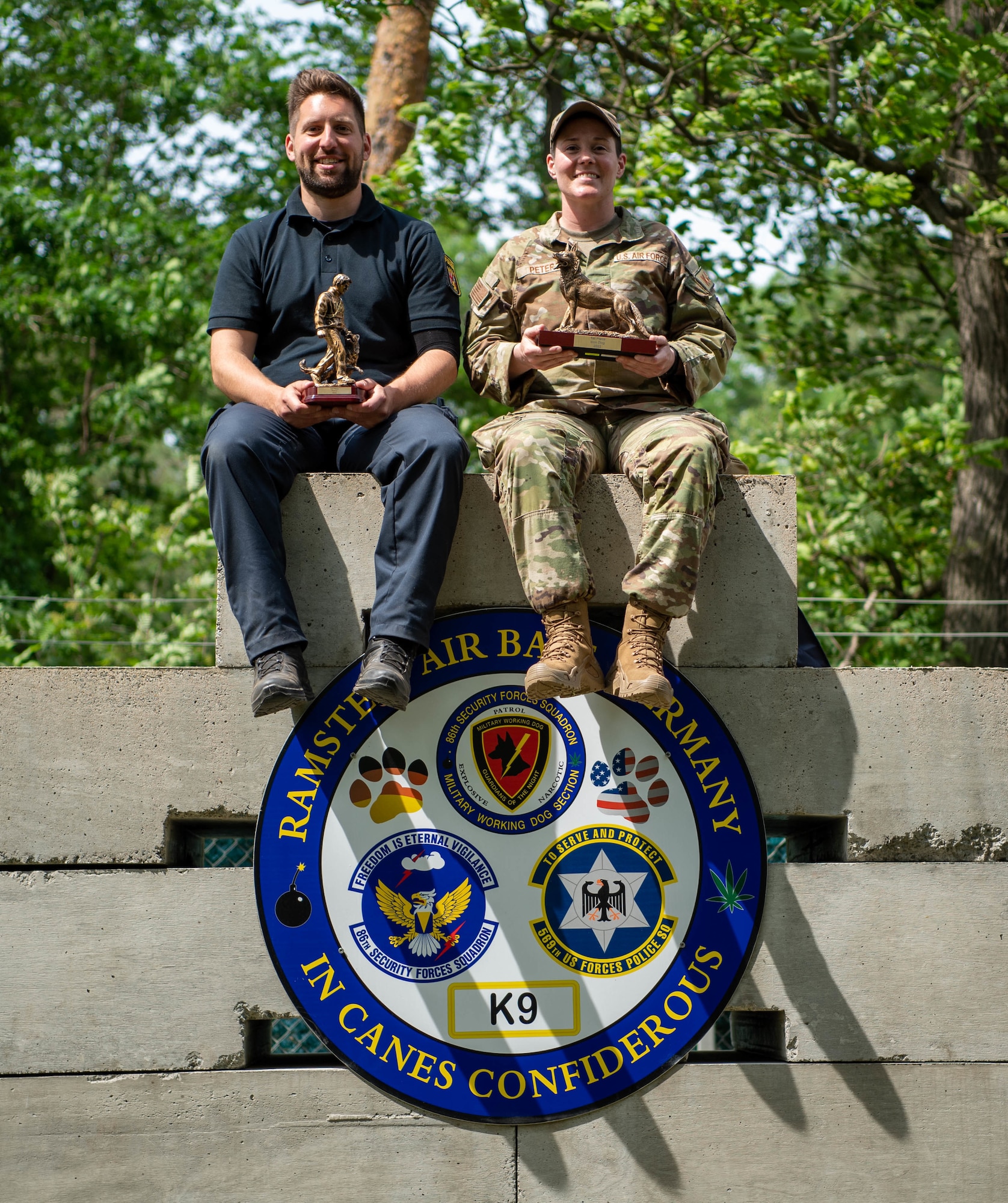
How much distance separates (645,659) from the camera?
317 centimetres

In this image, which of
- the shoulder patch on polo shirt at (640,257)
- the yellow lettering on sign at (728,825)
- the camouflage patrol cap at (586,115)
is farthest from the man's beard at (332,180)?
the yellow lettering on sign at (728,825)

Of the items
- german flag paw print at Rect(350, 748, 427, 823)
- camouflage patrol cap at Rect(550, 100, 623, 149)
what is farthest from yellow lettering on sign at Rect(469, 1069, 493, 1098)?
camouflage patrol cap at Rect(550, 100, 623, 149)

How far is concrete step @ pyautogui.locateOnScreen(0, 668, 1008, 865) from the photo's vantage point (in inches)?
136

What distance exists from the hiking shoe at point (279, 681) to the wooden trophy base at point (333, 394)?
76 cm

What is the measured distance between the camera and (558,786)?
3463 mm

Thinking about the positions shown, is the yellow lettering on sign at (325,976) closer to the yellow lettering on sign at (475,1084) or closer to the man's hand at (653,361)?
the yellow lettering on sign at (475,1084)

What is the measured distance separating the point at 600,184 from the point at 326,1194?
3.28 m

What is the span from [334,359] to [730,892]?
203 centimetres

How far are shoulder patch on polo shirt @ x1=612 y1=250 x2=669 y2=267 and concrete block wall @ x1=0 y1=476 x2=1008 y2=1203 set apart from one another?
2.74 ft

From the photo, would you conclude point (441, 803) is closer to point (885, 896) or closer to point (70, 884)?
point (70, 884)

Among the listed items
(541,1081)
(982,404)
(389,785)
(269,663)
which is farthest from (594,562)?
(982,404)

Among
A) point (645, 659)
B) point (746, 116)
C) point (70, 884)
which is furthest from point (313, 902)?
point (746, 116)

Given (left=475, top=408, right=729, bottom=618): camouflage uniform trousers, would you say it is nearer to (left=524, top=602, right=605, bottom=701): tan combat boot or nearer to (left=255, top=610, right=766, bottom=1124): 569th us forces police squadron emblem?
(left=524, top=602, right=605, bottom=701): tan combat boot

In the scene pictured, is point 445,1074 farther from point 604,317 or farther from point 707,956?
point 604,317
